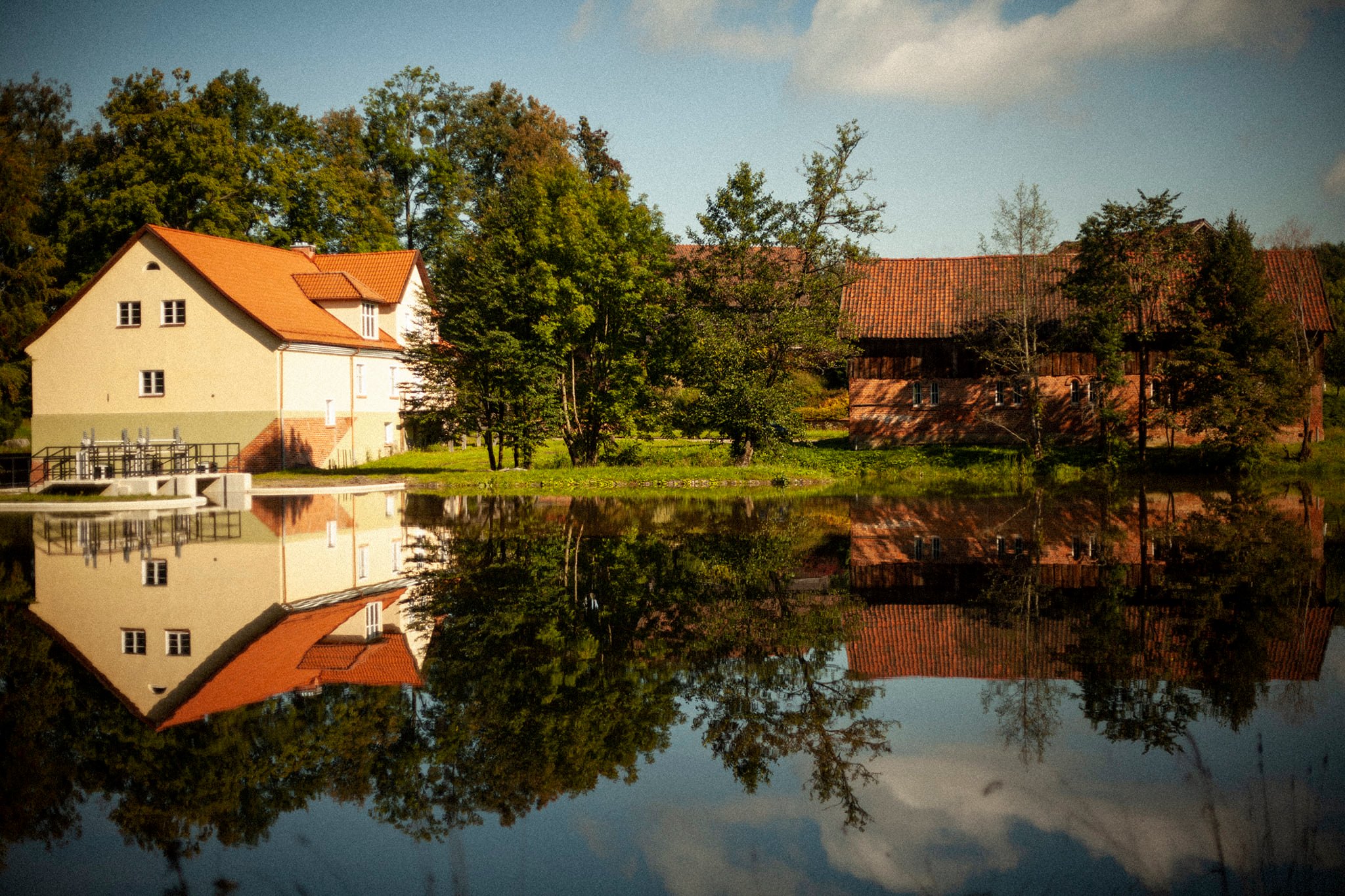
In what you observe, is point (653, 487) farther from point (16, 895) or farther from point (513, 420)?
point (16, 895)

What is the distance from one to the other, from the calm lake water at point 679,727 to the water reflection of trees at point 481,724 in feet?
0.12

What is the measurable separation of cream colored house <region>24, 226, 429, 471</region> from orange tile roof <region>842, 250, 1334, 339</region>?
1927 cm

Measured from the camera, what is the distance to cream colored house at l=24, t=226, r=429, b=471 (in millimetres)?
35312

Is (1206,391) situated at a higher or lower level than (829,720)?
higher

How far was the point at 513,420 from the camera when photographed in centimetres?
3272

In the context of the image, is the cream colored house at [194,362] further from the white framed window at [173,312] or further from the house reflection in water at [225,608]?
the house reflection in water at [225,608]

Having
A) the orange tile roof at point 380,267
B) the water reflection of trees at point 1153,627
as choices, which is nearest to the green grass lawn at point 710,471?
the orange tile roof at point 380,267

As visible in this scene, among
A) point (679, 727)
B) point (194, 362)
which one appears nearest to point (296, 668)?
point (679, 727)

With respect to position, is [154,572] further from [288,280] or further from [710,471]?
[288,280]

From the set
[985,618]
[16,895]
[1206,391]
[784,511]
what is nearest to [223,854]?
[16,895]

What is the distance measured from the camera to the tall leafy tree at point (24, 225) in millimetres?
40344

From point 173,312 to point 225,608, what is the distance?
27949mm

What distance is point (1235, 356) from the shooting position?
33875mm

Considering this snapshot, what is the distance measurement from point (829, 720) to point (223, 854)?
425 centimetres
